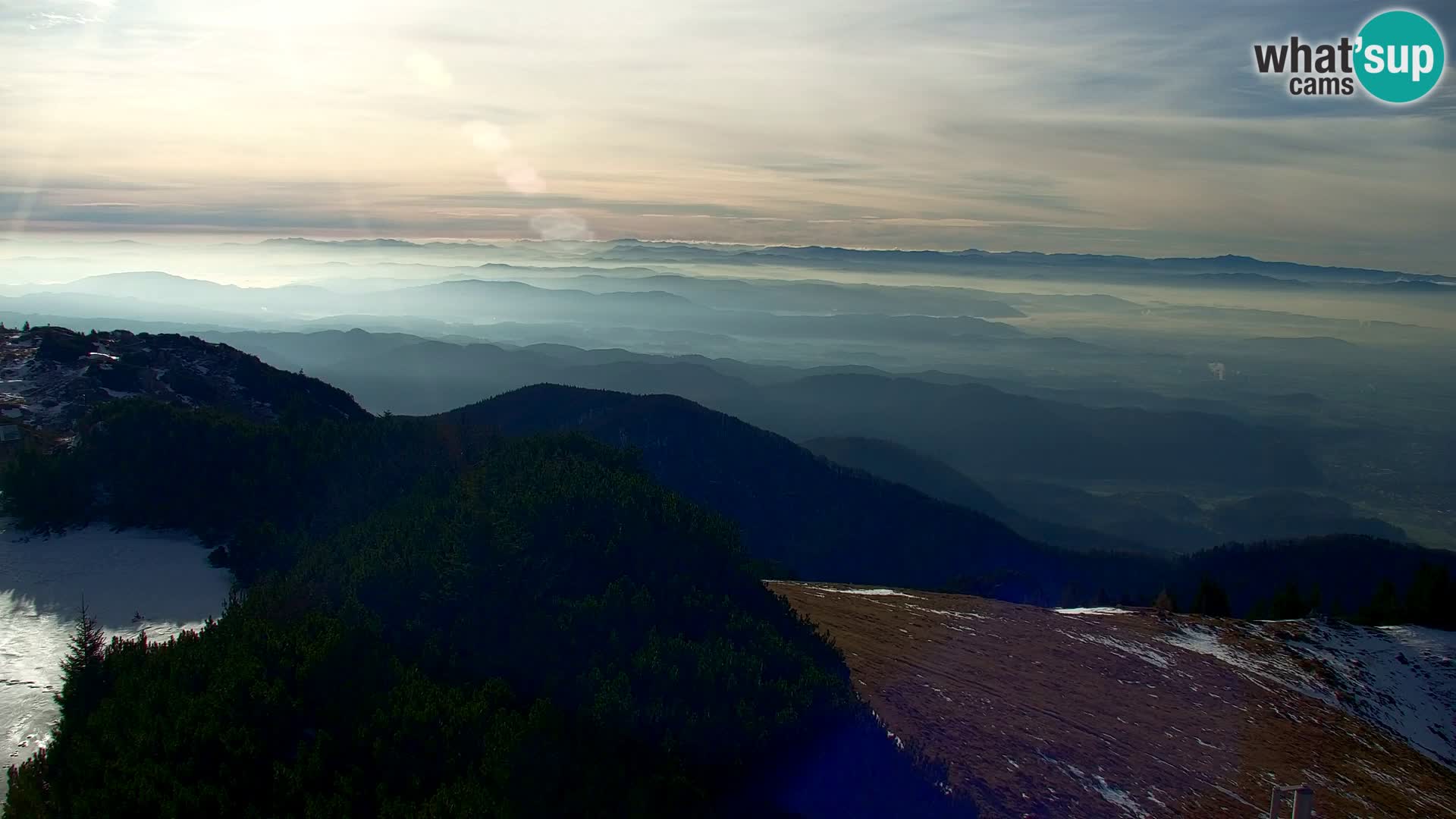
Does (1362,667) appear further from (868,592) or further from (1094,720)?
(868,592)

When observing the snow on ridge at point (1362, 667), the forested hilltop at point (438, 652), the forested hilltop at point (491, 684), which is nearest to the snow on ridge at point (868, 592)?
the snow on ridge at point (1362, 667)

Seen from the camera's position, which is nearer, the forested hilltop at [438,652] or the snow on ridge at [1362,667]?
the forested hilltop at [438,652]

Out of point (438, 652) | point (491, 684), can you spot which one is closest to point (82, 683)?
point (438, 652)

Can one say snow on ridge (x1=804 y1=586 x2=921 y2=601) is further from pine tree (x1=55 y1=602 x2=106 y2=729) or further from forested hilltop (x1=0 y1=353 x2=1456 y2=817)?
pine tree (x1=55 y1=602 x2=106 y2=729)

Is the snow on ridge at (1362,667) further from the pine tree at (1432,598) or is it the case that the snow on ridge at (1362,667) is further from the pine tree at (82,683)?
the pine tree at (82,683)

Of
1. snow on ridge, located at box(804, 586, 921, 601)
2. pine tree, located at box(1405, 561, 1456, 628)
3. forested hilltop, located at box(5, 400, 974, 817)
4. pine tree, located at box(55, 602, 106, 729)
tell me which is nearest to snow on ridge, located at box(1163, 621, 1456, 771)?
pine tree, located at box(1405, 561, 1456, 628)
